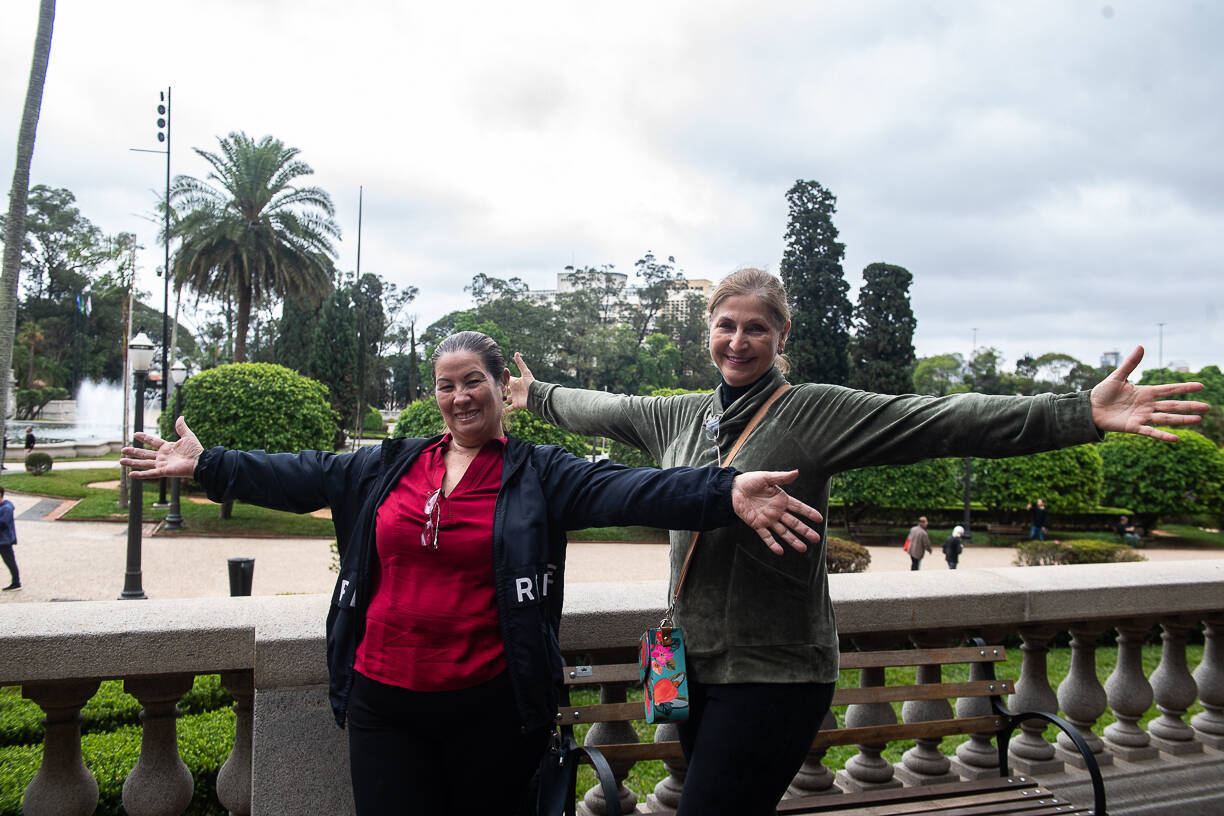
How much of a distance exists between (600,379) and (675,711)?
168 feet

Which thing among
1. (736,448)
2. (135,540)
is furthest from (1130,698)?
(135,540)

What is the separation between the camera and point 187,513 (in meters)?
22.8

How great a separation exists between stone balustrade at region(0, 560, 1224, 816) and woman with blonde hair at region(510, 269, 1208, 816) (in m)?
0.56

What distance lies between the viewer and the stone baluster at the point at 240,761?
245cm

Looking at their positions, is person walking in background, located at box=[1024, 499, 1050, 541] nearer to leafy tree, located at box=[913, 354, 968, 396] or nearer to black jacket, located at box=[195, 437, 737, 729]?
black jacket, located at box=[195, 437, 737, 729]

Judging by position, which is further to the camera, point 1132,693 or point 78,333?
point 78,333

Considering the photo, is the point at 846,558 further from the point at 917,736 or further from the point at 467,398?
the point at 467,398

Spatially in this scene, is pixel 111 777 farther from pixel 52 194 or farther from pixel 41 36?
pixel 52 194

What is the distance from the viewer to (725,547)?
203 cm

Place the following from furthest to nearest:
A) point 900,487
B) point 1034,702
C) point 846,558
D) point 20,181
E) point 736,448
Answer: point 900,487, point 846,558, point 20,181, point 1034,702, point 736,448

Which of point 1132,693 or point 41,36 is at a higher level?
point 41,36

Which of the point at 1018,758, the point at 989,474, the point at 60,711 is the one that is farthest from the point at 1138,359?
the point at 989,474

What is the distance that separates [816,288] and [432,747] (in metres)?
33.4

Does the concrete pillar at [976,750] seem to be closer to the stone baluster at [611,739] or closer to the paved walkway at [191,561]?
the stone baluster at [611,739]
